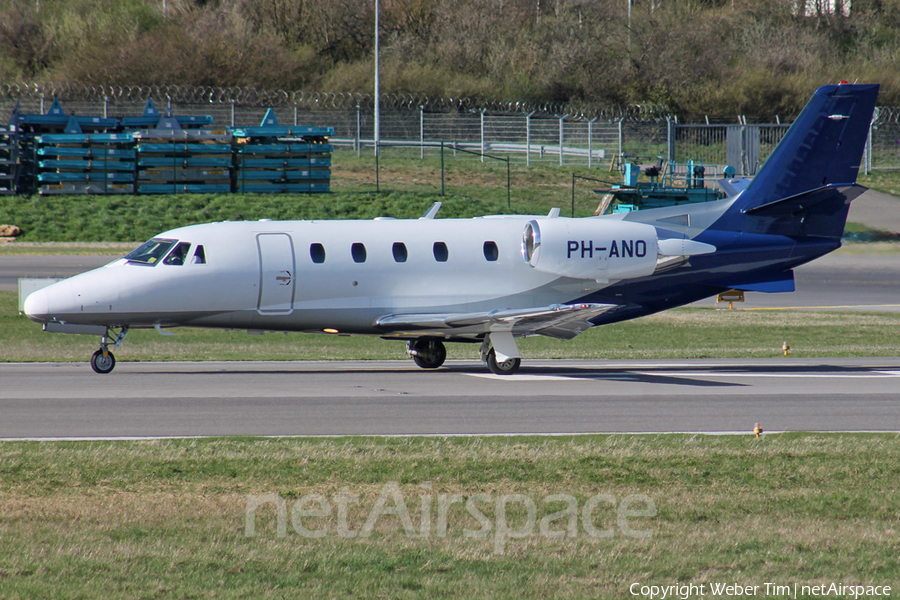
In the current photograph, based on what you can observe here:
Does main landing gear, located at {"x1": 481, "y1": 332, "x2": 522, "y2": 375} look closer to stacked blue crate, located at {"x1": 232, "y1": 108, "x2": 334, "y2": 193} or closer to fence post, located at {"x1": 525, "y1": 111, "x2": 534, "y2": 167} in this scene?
stacked blue crate, located at {"x1": 232, "y1": 108, "x2": 334, "y2": 193}

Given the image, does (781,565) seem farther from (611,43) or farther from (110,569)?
(611,43)

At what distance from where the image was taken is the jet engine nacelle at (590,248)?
21.7 meters

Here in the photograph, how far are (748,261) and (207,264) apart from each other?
11.4 m

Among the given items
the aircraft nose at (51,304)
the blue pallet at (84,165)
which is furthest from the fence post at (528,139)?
the aircraft nose at (51,304)

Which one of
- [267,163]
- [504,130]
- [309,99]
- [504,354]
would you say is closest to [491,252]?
[504,354]

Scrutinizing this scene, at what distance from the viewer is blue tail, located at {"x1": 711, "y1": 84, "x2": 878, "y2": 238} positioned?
22.9m

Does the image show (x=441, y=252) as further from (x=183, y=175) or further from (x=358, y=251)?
(x=183, y=175)

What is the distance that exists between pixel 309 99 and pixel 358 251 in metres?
53.4

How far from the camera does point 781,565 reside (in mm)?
9234

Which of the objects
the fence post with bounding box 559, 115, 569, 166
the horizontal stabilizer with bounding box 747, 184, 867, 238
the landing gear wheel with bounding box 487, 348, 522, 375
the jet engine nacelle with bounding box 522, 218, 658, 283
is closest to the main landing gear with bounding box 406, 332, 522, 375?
the landing gear wheel with bounding box 487, 348, 522, 375

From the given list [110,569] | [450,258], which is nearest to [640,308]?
[450,258]

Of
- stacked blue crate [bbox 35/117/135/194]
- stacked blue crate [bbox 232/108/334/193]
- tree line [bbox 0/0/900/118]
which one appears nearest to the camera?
stacked blue crate [bbox 35/117/135/194]

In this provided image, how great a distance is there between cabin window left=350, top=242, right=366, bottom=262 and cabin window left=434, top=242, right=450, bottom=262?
1499 millimetres

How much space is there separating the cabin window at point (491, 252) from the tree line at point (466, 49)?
181 ft
